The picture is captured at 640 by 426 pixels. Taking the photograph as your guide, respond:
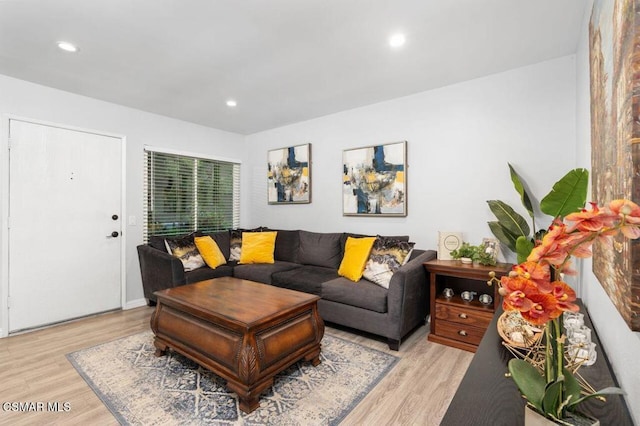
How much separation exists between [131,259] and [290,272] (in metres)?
2.05

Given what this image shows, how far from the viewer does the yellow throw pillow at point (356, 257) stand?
3.11m

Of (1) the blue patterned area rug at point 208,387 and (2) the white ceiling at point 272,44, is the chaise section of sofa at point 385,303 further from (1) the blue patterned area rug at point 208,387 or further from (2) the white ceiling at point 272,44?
(2) the white ceiling at point 272,44

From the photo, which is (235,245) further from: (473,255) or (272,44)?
(473,255)

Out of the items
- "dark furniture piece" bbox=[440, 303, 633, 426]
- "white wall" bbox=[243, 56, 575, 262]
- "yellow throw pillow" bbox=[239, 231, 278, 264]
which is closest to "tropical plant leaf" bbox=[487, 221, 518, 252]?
"white wall" bbox=[243, 56, 575, 262]

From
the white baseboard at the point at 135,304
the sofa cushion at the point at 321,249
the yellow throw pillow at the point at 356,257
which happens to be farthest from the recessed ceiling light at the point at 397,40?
the white baseboard at the point at 135,304

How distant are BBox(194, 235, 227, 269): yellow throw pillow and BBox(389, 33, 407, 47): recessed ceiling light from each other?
3.04 m

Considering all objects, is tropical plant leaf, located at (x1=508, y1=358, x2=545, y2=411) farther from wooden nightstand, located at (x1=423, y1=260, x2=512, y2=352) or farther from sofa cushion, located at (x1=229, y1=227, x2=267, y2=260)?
sofa cushion, located at (x1=229, y1=227, x2=267, y2=260)

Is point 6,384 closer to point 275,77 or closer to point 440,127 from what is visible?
point 275,77

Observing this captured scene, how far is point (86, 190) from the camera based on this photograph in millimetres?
3488

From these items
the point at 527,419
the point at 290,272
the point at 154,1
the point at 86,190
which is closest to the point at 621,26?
the point at 527,419

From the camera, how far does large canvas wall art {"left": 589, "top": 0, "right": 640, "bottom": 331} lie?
697 mm

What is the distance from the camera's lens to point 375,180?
3713mm

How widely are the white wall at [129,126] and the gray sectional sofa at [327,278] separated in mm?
446

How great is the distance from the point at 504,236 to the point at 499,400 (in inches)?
80.4
